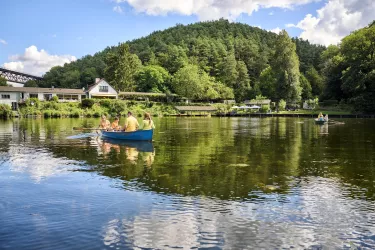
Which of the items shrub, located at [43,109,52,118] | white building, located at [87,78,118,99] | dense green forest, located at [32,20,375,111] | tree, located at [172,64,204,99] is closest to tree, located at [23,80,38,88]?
dense green forest, located at [32,20,375,111]

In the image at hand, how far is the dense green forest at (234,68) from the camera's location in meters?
87.0

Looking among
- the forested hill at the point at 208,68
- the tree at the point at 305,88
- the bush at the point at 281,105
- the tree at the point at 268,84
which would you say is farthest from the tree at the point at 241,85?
the bush at the point at 281,105

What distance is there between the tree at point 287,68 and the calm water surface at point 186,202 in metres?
83.5

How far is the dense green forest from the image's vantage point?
87000mm

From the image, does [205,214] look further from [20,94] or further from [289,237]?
[20,94]

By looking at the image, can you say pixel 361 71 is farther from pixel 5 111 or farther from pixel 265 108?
pixel 5 111

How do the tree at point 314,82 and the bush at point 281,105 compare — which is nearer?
the bush at point 281,105

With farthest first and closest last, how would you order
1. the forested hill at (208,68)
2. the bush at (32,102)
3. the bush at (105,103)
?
1. the forested hill at (208,68)
2. the bush at (105,103)
3. the bush at (32,102)

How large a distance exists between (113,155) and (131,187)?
8.12 meters

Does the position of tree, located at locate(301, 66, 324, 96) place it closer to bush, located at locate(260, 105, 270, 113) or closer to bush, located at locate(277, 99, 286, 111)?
bush, located at locate(277, 99, 286, 111)

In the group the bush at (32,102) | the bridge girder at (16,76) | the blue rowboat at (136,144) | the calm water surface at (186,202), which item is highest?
the bridge girder at (16,76)

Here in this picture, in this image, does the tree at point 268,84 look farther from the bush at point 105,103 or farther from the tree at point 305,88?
the bush at point 105,103

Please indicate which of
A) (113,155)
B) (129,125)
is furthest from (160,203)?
(129,125)

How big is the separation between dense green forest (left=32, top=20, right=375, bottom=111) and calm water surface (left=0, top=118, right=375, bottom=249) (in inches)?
2976
